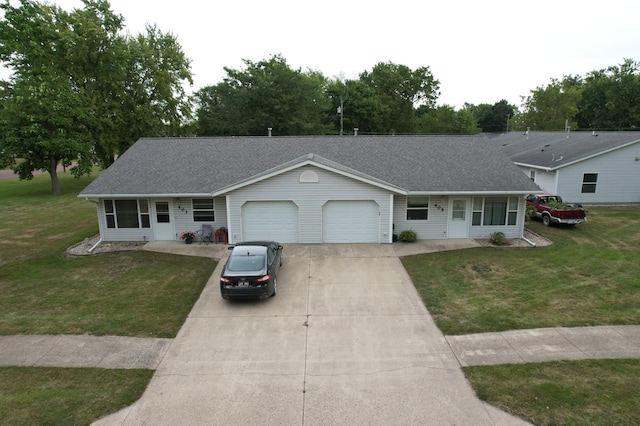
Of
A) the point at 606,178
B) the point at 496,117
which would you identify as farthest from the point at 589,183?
the point at 496,117

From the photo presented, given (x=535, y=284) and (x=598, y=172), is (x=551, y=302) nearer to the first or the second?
(x=535, y=284)

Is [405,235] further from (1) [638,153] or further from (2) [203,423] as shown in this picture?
(1) [638,153]

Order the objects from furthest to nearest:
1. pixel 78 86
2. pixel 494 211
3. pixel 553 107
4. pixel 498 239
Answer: pixel 553 107 → pixel 78 86 → pixel 494 211 → pixel 498 239

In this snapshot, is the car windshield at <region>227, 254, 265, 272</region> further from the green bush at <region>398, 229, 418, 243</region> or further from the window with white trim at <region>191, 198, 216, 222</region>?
the green bush at <region>398, 229, 418, 243</region>

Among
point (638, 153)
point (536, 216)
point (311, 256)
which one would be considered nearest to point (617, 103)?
point (638, 153)

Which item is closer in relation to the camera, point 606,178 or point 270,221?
point 270,221

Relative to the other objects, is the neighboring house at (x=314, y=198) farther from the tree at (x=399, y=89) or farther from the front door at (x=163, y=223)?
the tree at (x=399, y=89)

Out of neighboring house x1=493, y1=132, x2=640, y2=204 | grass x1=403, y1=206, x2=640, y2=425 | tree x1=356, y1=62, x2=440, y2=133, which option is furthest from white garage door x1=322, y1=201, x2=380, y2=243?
tree x1=356, y1=62, x2=440, y2=133
